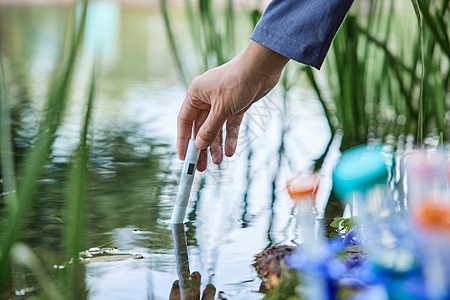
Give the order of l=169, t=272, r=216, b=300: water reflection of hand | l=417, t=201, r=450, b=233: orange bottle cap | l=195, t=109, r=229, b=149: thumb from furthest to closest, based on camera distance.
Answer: l=195, t=109, r=229, b=149: thumb < l=169, t=272, r=216, b=300: water reflection of hand < l=417, t=201, r=450, b=233: orange bottle cap

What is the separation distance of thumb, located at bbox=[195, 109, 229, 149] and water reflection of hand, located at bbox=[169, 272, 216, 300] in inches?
8.0

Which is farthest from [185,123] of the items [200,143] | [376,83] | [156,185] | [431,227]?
[376,83]

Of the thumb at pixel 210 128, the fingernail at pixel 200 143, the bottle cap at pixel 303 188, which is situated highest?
the thumb at pixel 210 128

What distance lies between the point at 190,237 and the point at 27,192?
0.43 m

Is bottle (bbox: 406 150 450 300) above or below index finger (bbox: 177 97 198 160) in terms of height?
below

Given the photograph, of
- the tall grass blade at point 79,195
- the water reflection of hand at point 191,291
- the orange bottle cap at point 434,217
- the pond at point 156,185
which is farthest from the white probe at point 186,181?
the orange bottle cap at point 434,217

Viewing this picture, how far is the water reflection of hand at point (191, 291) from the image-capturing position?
0.64m

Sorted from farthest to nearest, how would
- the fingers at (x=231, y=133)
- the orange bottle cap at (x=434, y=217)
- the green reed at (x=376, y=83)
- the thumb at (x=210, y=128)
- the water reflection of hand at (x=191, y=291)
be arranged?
the green reed at (x=376, y=83), the fingers at (x=231, y=133), the thumb at (x=210, y=128), the water reflection of hand at (x=191, y=291), the orange bottle cap at (x=434, y=217)

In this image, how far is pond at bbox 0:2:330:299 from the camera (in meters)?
0.70

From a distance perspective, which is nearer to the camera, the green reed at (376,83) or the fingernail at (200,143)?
the fingernail at (200,143)

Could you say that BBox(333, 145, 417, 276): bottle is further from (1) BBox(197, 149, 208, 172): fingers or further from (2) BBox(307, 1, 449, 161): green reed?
(2) BBox(307, 1, 449, 161): green reed

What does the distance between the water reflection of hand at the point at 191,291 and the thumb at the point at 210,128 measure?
20cm

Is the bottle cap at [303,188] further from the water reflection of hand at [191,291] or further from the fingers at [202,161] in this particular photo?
the fingers at [202,161]

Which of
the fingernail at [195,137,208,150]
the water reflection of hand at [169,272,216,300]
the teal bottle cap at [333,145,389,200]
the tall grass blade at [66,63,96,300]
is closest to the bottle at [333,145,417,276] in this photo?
the teal bottle cap at [333,145,389,200]
